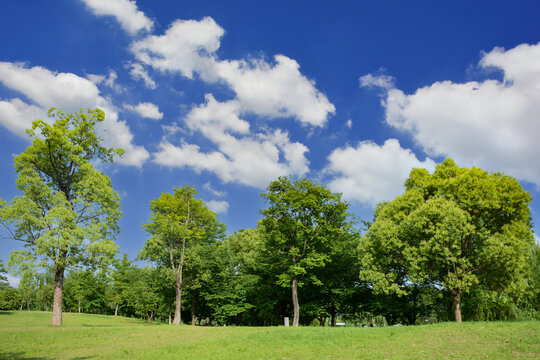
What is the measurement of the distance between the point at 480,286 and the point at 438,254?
4427 millimetres

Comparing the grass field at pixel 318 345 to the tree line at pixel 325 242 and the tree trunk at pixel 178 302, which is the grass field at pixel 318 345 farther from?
the tree trunk at pixel 178 302

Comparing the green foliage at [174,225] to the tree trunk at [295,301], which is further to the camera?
the green foliage at [174,225]

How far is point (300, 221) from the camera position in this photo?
3253 cm

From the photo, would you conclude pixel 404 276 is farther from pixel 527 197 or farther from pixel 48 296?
pixel 48 296

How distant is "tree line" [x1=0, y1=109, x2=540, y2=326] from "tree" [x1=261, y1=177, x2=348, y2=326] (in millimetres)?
115

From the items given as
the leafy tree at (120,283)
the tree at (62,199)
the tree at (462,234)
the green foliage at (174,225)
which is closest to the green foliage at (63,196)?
the tree at (62,199)

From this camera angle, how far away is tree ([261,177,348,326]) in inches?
1261

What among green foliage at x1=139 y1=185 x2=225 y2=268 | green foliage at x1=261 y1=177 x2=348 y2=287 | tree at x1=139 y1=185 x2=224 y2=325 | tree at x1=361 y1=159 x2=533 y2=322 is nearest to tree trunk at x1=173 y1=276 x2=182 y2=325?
tree at x1=139 y1=185 x2=224 y2=325

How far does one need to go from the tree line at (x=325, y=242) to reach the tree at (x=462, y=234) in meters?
0.08

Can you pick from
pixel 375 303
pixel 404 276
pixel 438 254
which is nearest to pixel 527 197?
pixel 438 254

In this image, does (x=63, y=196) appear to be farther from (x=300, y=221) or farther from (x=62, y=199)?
(x=300, y=221)

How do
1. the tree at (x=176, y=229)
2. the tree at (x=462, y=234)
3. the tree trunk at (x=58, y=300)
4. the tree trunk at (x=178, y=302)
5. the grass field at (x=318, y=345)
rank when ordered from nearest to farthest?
1. the grass field at (x=318, y=345)
2. the tree at (x=462, y=234)
3. the tree trunk at (x=58, y=300)
4. the tree trunk at (x=178, y=302)
5. the tree at (x=176, y=229)

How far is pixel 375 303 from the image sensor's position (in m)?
32.8

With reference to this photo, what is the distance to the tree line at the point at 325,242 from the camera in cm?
2245
